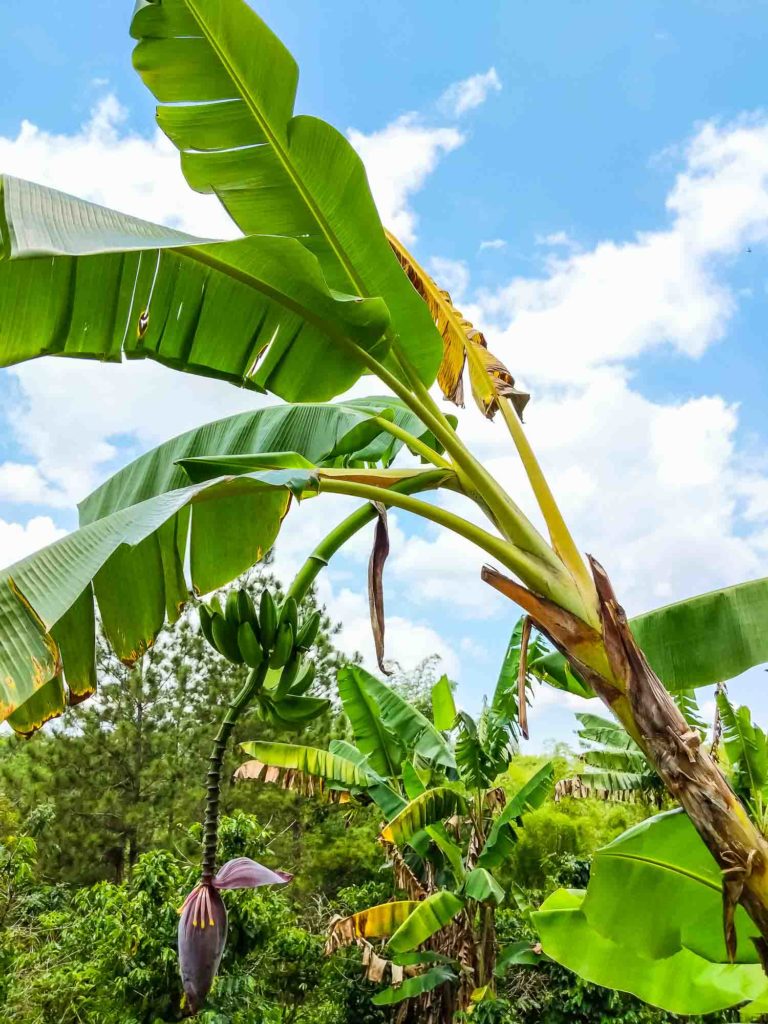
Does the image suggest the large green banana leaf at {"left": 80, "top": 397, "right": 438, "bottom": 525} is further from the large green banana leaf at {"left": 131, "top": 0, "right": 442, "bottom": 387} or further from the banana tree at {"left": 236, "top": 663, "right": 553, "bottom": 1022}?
the banana tree at {"left": 236, "top": 663, "right": 553, "bottom": 1022}

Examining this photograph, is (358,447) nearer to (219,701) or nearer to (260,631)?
(260,631)

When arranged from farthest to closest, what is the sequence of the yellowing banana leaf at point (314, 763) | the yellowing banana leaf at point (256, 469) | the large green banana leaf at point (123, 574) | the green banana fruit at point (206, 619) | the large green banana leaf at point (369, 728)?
the yellowing banana leaf at point (314, 763), the large green banana leaf at point (369, 728), the green banana fruit at point (206, 619), the yellowing banana leaf at point (256, 469), the large green banana leaf at point (123, 574)

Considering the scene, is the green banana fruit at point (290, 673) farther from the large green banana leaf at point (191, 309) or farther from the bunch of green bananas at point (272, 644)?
the large green banana leaf at point (191, 309)

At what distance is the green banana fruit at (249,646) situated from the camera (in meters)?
1.32

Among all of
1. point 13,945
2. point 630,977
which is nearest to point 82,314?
point 630,977

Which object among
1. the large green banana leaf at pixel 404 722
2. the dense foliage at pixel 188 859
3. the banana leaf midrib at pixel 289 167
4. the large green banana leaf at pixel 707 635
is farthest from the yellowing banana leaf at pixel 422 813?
the banana leaf midrib at pixel 289 167

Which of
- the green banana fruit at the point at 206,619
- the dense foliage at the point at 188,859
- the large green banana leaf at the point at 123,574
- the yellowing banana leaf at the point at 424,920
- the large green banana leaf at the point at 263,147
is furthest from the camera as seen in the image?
the dense foliage at the point at 188,859

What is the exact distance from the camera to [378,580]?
1322 mm

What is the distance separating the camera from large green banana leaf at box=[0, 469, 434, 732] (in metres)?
0.95

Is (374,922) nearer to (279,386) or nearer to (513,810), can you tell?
(513,810)

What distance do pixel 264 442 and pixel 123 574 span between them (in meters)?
0.50

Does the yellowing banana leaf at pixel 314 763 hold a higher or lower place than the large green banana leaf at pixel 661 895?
higher

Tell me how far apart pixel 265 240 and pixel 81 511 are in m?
0.99

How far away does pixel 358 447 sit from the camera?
5.90 feet
